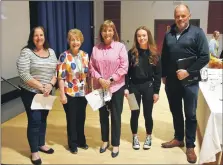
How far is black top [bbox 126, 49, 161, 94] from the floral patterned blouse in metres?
0.35

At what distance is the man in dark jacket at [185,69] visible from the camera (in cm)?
210

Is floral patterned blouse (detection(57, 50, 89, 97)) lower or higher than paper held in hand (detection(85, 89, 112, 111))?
higher

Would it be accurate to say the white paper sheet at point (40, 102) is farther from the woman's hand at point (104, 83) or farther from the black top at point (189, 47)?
the black top at point (189, 47)

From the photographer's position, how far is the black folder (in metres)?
2.14

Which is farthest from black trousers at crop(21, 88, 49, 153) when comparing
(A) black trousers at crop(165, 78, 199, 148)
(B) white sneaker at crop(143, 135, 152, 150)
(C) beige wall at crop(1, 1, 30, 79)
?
(C) beige wall at crop(1, 1, 30, 79)

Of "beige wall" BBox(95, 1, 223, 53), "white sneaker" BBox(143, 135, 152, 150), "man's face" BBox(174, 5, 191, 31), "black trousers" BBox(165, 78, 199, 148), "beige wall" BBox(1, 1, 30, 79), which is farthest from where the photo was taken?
"beige wall" BBox(95, 1, 223, 53)

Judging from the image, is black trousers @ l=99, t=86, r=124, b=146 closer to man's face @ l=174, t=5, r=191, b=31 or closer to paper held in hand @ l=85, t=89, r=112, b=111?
paper held in hand @ l=85, t=89, r=112, b=111

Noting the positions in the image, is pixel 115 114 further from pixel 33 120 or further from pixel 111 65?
pixel 33 120

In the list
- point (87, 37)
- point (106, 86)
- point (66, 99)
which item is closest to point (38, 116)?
point (66, 99)

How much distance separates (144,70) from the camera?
227cm

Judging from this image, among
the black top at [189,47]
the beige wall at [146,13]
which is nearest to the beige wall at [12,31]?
the black top at [189,47]

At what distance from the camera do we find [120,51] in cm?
221

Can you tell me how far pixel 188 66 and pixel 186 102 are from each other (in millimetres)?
281

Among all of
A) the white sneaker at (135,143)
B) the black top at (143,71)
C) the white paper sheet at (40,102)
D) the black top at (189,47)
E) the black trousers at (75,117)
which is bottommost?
the white sneaker at (135,143)
